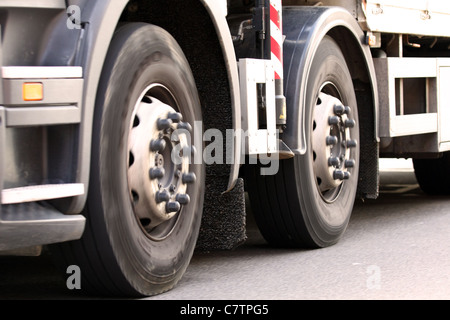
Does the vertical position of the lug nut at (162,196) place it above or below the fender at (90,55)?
below

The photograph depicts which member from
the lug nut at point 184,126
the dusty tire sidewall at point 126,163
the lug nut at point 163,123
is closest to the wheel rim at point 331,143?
the dusty tire sidewall at point 126,163

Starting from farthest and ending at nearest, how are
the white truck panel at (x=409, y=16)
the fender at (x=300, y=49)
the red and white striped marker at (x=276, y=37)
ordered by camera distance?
the white truck panel at (x=409, y=16)
the fender at (x=300, y=49)
the red and white striped marker at (x=276, y=37)

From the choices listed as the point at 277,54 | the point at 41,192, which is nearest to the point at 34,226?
the point at 41,192

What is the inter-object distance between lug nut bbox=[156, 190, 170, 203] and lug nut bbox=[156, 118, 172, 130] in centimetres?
27

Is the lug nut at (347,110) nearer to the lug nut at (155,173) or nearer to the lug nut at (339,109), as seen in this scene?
the lug nut at (339,109)

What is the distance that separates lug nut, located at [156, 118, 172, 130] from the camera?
4527mm

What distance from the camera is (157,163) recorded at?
4.54 metres

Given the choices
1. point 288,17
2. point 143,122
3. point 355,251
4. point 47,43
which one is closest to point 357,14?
point 288,17

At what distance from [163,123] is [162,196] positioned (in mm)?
302

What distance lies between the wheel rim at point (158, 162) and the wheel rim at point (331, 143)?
4.72 ft

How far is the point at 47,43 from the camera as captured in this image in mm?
3965

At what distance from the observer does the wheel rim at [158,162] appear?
14.6 feet

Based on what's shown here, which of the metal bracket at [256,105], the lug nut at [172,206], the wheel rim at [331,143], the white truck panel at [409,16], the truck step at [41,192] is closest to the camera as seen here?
the truck step at [41,192]
